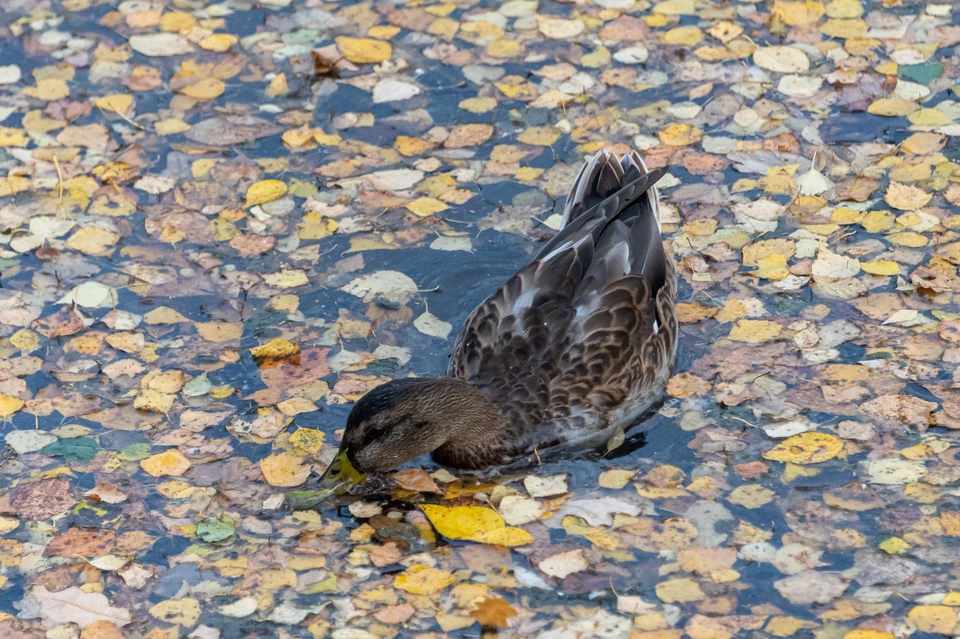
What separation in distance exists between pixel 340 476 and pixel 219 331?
154cm

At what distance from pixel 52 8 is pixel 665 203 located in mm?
5196

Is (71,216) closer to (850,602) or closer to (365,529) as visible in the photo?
(365,529)

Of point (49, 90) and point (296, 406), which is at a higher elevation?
point (49, 90)

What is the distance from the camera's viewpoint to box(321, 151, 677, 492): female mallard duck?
21.8 ft

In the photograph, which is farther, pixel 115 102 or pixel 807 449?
pixel 115 102

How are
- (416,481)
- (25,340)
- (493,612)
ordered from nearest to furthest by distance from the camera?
(493,612) < (416,481) < (25,340)

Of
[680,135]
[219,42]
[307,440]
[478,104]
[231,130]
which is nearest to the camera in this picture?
[307,440]

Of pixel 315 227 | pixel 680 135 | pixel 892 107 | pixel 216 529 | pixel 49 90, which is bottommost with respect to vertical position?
pixel 216 529

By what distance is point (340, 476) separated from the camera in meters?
6.55

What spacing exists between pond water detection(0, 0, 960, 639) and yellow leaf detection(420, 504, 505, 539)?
0.7 inches

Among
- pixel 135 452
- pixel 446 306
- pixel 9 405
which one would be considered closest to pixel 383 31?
pixel 446 306

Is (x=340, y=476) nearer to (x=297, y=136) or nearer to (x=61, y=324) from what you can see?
(x=61, y=324)

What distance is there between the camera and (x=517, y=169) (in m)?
8.88

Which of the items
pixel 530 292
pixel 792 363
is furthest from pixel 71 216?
pixel 792 363
